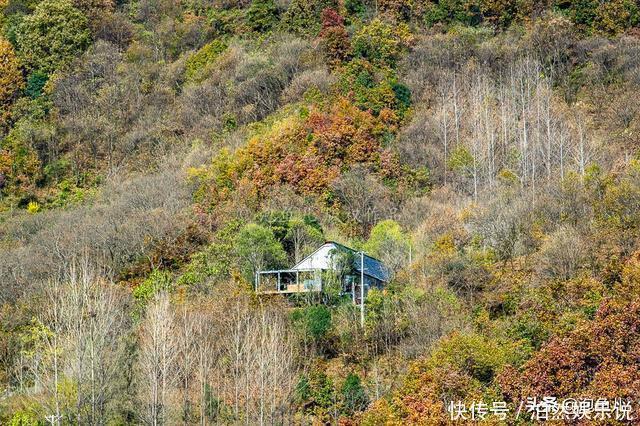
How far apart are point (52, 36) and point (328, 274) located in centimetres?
3177

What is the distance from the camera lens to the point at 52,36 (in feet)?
190

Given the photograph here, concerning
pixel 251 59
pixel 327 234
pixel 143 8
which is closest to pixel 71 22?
pixel 143 8

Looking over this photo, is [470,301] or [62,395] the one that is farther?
[470,301]

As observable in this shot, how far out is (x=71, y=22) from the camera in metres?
58.5

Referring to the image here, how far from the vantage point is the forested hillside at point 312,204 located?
1022 inches

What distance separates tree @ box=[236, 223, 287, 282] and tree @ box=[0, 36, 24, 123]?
25332 mm

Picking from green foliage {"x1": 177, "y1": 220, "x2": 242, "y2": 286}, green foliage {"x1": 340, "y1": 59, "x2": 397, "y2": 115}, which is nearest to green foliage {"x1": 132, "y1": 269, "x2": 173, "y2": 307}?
green foliage {"x1": 177, "y1": 220, "x2": 242, "y2": 286}

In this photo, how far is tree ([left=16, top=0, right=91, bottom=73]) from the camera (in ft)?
187

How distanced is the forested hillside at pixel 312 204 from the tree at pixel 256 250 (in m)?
0.08

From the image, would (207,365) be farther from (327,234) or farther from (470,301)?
(327,234)

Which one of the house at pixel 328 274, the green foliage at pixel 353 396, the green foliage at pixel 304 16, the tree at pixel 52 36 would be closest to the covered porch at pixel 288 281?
the house at pixel 328 274

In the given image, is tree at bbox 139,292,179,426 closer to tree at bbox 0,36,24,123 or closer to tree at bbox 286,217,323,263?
tree at bbox 286,217,323,263

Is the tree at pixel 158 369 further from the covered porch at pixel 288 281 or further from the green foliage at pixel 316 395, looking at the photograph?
the covered porch at pixel 288 281

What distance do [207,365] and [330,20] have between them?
29127 millimetres
